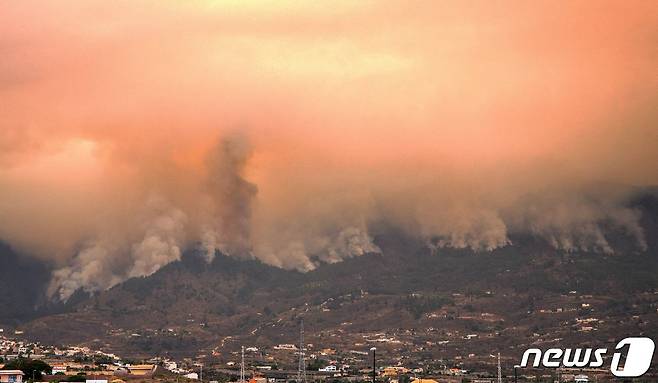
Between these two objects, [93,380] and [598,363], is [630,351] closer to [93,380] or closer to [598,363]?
[598,363]

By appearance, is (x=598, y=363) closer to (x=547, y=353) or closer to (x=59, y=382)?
(x=547, y=353)

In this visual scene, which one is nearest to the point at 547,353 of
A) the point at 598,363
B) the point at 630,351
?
the point at 598,363

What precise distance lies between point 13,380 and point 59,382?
25.6ft

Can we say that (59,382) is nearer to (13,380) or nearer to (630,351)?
(13,380)

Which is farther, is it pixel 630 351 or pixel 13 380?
pixel 13 380

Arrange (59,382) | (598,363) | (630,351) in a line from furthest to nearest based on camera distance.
Result: (59,382)
(598,363)
(630,351)

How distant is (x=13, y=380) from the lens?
654ft

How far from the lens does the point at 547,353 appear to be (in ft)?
310

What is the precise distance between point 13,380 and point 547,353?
126m

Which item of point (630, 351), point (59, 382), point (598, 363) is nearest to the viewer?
point (630, 351)

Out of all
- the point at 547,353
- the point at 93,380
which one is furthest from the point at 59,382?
the point at 547,353

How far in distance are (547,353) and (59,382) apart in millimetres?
120818

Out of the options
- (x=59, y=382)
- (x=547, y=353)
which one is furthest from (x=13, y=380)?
(x=547, y=353)

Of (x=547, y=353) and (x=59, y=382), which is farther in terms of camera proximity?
(x=59, y=382)
